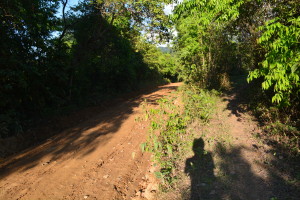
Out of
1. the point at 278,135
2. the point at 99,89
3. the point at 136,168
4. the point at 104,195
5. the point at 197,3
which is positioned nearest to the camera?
the point at 104,195

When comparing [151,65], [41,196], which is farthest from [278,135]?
[151,65]

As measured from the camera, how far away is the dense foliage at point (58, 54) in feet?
19.0

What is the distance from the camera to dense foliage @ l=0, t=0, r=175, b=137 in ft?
19.0

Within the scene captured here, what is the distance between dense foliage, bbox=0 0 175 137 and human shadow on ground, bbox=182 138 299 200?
5.67 metres

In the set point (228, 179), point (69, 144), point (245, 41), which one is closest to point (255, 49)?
point (245, 41)

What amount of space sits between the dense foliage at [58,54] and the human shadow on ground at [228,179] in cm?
567

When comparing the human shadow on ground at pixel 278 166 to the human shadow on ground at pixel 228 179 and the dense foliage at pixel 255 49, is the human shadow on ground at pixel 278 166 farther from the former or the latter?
the dense foliage at pixel 255 49

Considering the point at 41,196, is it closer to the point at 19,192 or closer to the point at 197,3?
the point at 19,192

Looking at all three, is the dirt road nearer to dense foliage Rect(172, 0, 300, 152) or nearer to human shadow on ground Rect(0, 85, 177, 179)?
human shadow on ground Rect(0, 85, 177, 179)

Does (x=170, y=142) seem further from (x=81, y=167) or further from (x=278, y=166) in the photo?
(x=278, y=166)

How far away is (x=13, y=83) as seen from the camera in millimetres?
5797

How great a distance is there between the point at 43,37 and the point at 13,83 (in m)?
2.62

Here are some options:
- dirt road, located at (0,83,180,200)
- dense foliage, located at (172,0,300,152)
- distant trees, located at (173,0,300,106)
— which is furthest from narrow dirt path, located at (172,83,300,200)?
distant trees, located at (173,0,300,106)

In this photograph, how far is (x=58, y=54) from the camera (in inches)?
306
